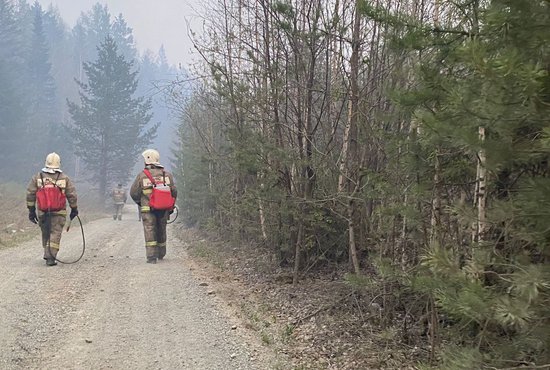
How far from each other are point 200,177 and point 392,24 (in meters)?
14.7

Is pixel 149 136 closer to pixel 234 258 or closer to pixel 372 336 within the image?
pixel 234 258

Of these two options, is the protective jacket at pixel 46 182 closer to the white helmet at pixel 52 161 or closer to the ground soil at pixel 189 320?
the white helmet at pixel 52 161

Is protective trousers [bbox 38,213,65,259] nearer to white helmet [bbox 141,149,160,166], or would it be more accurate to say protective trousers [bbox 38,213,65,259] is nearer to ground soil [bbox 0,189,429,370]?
ground soil [bbox 0,189,429,370]

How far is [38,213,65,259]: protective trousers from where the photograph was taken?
9.46 metres

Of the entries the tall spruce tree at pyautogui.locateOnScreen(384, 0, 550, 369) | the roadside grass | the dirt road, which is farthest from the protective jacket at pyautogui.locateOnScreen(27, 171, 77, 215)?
the tall spruce tree at pyautogui.locateOnScreen(384, 0, 550, 369)

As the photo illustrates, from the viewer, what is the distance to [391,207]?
4.67 m

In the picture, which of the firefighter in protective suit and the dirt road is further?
the firefighter in protective suit

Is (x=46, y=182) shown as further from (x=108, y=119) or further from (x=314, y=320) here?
(x=108, y=119)

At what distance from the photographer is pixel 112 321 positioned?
19.5ft

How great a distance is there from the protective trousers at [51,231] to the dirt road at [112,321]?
328mm

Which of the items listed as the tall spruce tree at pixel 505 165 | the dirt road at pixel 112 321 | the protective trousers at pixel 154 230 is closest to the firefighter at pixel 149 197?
the protective trousers at pixel 154 230

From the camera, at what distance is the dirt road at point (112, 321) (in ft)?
15.8

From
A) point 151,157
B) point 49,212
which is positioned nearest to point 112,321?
point 49,212

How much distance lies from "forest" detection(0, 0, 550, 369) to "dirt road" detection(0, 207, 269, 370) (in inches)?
71.9
